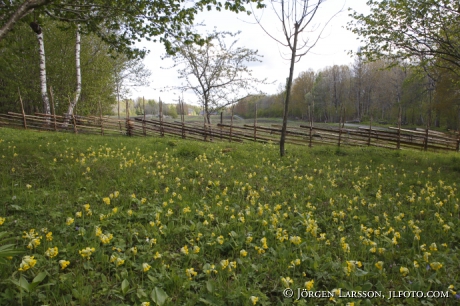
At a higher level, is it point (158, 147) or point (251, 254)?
point (158, 147)

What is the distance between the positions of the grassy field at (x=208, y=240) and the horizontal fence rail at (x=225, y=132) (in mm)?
8841

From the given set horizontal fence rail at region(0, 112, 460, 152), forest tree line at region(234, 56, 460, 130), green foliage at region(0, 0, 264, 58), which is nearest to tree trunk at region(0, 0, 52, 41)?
green foliage at region(0, 0, 264, 58)

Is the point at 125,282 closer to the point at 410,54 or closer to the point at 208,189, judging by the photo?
the point at 208,189

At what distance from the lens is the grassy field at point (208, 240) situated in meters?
2.22

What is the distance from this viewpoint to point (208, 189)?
4.89 meters

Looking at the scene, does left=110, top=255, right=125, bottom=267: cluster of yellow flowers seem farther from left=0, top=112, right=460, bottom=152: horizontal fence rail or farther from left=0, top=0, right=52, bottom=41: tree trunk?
left=0, top=112, right=460, bottom=152: horizontal fence rail

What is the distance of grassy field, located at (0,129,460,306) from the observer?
2.22 m

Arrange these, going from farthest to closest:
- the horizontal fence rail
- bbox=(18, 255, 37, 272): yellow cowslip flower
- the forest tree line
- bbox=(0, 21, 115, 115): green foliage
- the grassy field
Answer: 1. the forest tree line
2. bbox=(0, 21, 115, 115): green foliage
3. the horizontal fence rail
4. the grassy field
5. bbox=(18, 255, 37, 272): yellow cowslip flower

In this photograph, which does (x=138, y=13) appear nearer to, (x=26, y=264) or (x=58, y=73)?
(x=26, y=264)

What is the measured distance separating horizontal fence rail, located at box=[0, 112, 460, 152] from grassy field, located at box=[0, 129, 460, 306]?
8.84m

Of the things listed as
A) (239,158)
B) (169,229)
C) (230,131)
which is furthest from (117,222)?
(230,131)

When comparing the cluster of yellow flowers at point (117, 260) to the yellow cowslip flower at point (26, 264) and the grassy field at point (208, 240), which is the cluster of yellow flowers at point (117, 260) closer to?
the grassy field at point (208, 240)

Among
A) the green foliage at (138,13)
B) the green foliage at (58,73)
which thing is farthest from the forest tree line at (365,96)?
the green foliage at (138,13)

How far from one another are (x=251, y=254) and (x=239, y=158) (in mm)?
5311
